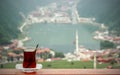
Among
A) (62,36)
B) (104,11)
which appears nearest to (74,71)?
(62,36)

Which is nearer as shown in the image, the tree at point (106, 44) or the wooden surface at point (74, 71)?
the wooden surface at point (74, 71)

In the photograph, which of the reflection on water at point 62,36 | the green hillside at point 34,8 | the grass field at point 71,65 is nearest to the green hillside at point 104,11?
the green hillside at point 34,8

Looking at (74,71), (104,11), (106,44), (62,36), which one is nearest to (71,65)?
(74,71)

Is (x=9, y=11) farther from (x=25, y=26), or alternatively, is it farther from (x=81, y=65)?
(x=81, y=65)

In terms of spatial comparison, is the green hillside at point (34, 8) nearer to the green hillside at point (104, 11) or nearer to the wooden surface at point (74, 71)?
the green hillside at point (104, 11)

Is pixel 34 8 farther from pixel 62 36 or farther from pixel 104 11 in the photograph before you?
pixel 104 11

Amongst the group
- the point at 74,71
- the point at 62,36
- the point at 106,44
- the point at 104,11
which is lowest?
the point at 74,71

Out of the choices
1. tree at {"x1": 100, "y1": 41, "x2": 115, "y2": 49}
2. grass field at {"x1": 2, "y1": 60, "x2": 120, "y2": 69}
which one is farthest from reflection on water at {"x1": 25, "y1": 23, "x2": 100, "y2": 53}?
grass field at {"x1": 2, "y1": 60, "x2": 120, "y2": 69}

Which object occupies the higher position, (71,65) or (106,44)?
(106,44)

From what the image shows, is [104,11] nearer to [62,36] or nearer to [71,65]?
[62,36]

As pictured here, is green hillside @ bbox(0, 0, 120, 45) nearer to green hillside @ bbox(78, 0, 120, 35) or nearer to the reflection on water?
green hillside @ bbox(78, 0, 120, 35)

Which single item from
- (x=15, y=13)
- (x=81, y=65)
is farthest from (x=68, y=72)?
(x=15, y=13)
